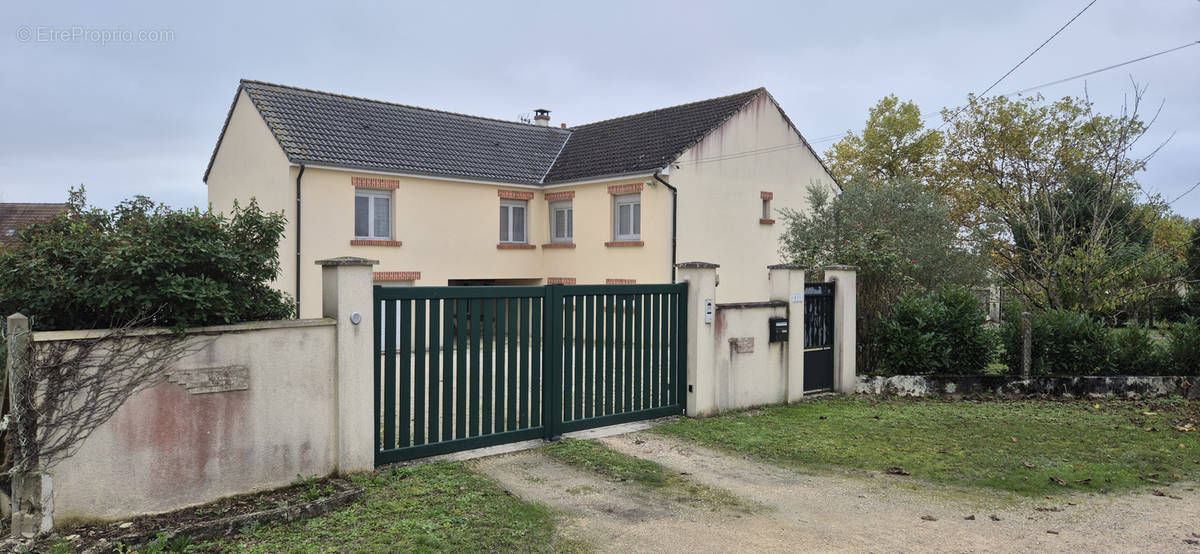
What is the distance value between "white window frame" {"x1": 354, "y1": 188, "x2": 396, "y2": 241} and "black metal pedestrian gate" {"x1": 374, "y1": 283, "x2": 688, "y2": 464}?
10.6 m

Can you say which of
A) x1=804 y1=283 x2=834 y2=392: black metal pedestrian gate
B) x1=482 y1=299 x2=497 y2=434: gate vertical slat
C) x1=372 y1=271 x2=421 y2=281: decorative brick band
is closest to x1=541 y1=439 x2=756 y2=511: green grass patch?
x1=482 y1=299 x2=497 y2=434: gate vertical slat

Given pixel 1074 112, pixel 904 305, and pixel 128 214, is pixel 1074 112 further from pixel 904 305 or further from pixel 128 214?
pixel 128 214

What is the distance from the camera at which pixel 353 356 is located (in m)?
6.35

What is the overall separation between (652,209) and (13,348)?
1487cm

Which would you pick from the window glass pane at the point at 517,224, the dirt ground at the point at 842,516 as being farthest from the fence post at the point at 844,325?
the window glass pane at the point at 517,224

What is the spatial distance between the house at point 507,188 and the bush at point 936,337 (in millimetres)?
7509

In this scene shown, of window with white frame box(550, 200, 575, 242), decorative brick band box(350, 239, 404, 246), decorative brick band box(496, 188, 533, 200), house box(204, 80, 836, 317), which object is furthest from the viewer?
window with white frame box(550, 200, 575, 242)

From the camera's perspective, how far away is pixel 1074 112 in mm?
27375

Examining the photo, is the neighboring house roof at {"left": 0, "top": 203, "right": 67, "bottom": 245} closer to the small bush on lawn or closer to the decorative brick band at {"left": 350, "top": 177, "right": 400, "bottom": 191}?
the decorative brick band at {"left": 350, "top": 177, "right": 400, "bottom": 191}

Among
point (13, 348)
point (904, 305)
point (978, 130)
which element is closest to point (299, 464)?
point (13, 348)

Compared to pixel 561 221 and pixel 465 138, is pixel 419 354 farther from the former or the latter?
pixel 465 138

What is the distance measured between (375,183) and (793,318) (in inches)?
439

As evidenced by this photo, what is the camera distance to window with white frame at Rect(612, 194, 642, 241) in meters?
19.2

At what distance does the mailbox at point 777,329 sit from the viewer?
999 cm
